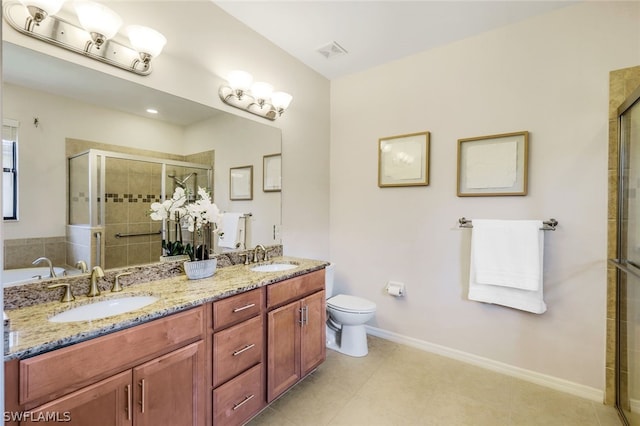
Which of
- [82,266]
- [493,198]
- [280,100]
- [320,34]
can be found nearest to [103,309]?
[82,266]

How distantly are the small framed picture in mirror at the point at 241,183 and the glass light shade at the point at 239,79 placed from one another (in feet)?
1.85

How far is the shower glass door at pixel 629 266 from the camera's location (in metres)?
1.69

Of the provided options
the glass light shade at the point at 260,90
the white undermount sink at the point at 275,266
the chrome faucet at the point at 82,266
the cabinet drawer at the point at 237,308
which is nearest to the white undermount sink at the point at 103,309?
the chrome faucet at the point at 82,266

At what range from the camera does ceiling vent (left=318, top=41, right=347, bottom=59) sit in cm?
247

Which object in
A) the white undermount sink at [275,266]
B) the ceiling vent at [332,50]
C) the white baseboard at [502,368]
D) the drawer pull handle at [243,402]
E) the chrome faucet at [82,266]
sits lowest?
the white baseboard at [502,368]

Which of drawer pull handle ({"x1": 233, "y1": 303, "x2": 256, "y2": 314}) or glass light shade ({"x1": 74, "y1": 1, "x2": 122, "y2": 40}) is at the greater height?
glass light shade ({"x1": 74, "y1": 1, "x2": 122, "y2": 40})

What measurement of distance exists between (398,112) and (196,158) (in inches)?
69.8

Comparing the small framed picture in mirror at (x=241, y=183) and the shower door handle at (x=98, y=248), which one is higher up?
the small framed picture in mirror at (x=241, y=183)

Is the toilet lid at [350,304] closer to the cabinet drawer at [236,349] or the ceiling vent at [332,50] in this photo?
the cabinet drawer at [236,349]

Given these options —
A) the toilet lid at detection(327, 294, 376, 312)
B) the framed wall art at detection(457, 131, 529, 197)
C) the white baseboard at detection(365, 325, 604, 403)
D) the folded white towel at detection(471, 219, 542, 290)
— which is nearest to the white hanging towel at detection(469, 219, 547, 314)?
the folded white towel at detection(471, 219, 542, 290)

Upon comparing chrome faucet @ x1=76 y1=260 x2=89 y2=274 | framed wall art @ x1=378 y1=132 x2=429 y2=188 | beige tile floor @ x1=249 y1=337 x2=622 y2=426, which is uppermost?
framed wall art @ x1=378 y1=132 x2=429 y2=188

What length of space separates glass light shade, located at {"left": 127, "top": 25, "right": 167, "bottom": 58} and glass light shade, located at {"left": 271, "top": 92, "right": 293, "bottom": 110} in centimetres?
91

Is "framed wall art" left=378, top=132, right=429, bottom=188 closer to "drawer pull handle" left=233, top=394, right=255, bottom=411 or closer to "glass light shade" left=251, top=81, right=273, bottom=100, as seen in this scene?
"glass light shade" left=251, top=81, right=273, bottom=100

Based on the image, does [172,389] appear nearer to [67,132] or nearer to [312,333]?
[312,333]
